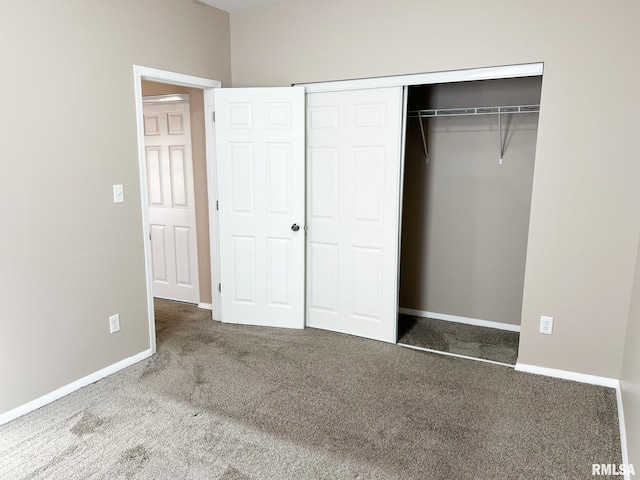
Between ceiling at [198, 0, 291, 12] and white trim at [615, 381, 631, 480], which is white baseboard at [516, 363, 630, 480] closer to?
white trim at [615, 381, 631, 480]

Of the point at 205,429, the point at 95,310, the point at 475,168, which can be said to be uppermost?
the point at 475,168

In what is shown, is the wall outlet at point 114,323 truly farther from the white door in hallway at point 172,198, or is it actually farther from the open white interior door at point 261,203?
the white door in hallway at point 172,198

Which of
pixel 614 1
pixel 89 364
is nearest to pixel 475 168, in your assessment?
pixel 614 1

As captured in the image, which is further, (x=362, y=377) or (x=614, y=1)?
(x=362, y=377)

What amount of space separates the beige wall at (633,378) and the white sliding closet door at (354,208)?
1578 mm

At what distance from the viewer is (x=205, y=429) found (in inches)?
101

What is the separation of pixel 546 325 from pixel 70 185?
3.20 m

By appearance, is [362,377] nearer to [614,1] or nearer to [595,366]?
[595,366]

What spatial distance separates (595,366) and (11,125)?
3.80 m

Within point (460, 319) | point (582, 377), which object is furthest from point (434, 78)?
point (582, 377)

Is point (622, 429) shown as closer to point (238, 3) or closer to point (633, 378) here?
point (633, 378)

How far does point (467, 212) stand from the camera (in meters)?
4.14

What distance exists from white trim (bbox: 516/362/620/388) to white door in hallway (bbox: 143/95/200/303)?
9.99 ft

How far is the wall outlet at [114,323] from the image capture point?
3227mm
